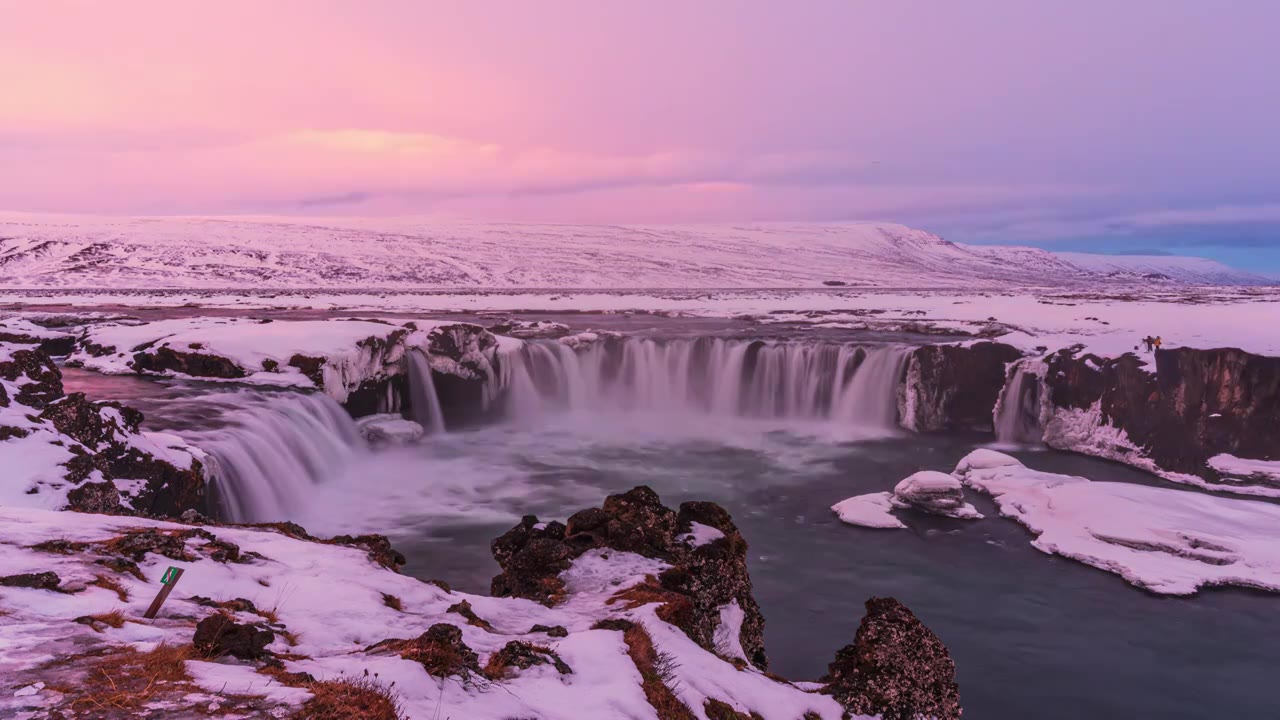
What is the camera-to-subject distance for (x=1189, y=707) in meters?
13.4

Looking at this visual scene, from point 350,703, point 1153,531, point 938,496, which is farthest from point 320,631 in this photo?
point 1153,531

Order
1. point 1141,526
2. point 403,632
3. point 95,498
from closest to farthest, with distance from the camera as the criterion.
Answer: point 403,632
point 95,498
point 1141,526

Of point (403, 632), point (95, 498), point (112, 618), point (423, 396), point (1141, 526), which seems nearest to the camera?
point (112, 618)

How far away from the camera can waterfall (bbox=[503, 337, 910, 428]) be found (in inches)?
1427

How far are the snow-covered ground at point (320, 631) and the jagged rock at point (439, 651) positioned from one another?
0.32 feet

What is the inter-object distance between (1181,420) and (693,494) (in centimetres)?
1916

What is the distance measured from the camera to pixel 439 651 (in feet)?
17.9

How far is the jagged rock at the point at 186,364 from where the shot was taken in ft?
86.8

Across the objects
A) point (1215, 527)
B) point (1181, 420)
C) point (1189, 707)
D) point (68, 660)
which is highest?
point (68, 660)

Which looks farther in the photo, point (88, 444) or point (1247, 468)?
point (1247, 468)

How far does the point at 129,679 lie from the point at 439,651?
1.98m

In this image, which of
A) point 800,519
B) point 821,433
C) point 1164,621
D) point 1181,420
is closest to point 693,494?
point 800,519

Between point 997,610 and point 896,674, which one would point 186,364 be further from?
point 997,610

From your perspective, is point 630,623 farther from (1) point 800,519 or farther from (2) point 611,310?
(2) point 611,310
